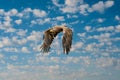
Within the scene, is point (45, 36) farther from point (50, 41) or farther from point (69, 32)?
point (69, 32)

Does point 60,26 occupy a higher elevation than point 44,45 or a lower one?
higher

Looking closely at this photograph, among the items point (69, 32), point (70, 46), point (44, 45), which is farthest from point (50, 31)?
point (70, 46)

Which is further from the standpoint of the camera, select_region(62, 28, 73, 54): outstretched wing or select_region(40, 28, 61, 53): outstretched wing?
select_region(40, 28, 61, 53): outstretched wing

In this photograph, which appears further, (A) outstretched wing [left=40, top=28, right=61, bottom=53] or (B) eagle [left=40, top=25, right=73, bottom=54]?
(A) outstretched wing [left=40, top=28, right=61, bottom=53]

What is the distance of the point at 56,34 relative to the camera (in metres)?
20.8

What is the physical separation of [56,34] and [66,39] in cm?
348

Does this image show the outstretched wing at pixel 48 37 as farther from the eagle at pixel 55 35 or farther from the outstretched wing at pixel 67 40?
the outstretched wing at pixel 67 40

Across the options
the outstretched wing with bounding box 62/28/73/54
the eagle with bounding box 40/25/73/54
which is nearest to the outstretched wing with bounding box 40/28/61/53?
the eagle with bounding box 40/25/73/54

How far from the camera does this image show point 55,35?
2075cm

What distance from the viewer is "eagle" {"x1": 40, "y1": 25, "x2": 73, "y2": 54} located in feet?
55.4

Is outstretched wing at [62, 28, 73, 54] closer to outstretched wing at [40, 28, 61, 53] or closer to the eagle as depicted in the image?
the eagle

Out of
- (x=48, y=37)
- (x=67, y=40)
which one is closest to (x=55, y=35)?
(x=48, y=37)

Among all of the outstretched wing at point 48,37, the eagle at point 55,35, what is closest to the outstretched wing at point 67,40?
the eagle at point 55,35

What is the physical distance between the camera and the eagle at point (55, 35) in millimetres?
16891
